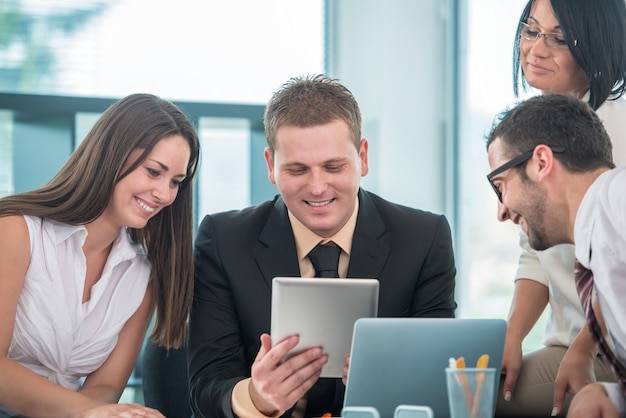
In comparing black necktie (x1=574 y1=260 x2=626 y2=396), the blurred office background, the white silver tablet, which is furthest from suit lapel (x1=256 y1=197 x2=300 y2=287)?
the blurred office background

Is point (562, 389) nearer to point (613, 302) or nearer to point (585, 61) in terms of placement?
point (613, 302)

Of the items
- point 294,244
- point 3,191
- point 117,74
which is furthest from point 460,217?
point 294,244

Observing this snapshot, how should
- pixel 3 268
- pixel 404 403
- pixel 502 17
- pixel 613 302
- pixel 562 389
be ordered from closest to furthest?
pixel 613 302
pixel 404 403
pixel 562 389
pixel 3 268
pixel 502 17

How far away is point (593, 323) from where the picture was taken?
5.46 ft

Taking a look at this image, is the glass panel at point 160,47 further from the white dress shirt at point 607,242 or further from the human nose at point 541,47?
the white dress shirt at point 607,242

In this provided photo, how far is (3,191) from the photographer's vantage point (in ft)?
14.0

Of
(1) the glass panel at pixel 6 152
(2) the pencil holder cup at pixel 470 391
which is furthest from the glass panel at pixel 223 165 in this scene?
(2) the pencil holder cup at pixel 470 391

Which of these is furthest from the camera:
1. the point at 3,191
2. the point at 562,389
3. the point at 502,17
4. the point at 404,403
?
the point at 502,17

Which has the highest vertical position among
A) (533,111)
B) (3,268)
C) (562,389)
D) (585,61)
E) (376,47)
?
(376,47)

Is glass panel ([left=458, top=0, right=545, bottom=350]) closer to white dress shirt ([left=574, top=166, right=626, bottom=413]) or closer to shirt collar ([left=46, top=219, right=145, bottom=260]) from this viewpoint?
shirt collar ([left=46, top=219, right=145, bottom=260])

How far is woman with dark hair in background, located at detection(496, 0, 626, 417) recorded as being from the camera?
2.14 meters

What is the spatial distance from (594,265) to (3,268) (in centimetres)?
147

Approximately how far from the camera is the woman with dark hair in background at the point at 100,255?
2.28 meters

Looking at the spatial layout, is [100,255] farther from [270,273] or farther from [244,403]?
[244,403]
